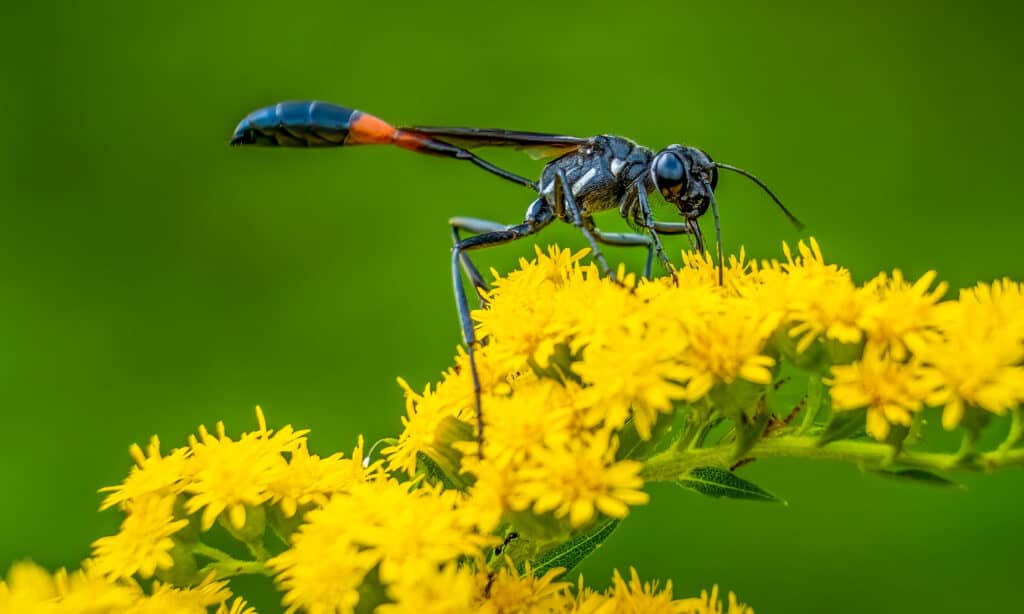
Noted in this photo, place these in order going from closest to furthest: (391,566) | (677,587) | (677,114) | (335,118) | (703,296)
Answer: (391,566) < (703,296) < (335,118) < (677,587) < (677,114)

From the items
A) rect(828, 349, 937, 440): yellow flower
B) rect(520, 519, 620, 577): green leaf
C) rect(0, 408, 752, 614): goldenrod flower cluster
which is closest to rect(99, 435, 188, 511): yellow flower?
rect(0, 408, 752, 614): goldenrod flower cluster

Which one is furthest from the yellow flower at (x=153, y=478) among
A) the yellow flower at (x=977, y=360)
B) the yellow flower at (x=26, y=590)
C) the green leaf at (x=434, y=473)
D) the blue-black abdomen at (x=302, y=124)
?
the yellow flower at (x=977, y=360)

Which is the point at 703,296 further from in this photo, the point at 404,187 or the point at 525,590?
the point at 404,187

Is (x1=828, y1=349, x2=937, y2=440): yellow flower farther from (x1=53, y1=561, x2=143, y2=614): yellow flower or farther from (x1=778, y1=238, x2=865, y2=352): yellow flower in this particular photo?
(x1=53, y1=561, x2=143, y2=614): yellow flower

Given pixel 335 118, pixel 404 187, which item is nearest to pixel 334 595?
pixel 335 118

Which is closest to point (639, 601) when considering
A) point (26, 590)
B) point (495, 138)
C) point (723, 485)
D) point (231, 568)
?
point (723, 485)

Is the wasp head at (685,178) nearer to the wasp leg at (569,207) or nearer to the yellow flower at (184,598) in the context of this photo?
the wasp leg at (569,207)
